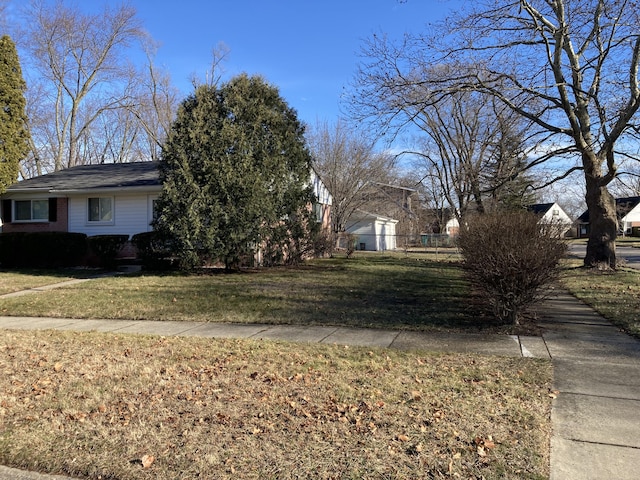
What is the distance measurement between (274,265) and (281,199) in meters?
2.67

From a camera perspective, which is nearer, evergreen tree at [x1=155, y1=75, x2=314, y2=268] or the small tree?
the small tree

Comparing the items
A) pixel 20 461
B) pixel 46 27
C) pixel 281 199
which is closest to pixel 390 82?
pixel 281 199

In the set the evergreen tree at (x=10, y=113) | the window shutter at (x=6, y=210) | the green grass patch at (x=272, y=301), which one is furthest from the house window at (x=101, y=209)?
the green grass patch at (x=272, y=301)

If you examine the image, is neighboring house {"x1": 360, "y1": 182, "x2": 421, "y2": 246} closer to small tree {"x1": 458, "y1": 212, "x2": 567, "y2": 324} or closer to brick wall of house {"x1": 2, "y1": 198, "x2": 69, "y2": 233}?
brick wall of house {"x1": 2, "y1": 198, "x2": 69, "y2": 233}

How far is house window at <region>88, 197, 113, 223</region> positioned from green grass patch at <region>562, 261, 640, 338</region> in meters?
16.8

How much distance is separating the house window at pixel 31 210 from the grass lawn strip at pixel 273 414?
52.5 ft

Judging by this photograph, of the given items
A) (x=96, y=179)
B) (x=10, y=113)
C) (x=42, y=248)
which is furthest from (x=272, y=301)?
(x=10, y=113)

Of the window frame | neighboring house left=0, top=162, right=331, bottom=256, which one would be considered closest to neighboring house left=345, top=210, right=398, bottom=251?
neighboring house left=0, top=162, right=331, bottom=256

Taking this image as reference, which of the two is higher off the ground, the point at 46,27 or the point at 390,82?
the point at 46,27

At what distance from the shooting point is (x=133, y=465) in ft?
10.7

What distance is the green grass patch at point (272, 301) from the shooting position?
8.70 m

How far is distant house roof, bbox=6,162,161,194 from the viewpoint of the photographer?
19164mm

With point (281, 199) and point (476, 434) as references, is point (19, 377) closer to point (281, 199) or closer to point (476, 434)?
point (476, 434)

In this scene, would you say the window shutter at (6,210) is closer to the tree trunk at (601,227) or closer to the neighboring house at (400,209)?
the tree trunk at (601,227)
